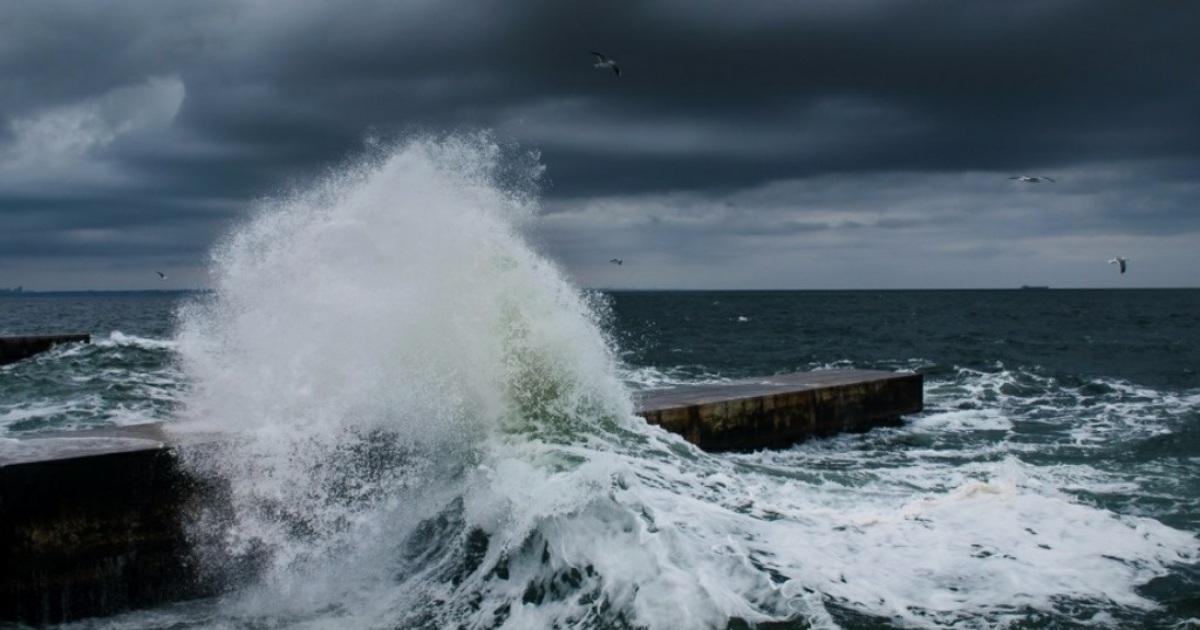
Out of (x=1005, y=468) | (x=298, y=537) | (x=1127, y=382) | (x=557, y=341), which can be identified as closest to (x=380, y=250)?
(x=557, y=341)

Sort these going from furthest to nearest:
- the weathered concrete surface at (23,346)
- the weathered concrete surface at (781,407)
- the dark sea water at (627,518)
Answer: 1. the weathered concrete surface at (23,346)
2. the weathered concrete surface at (781,407)
3. the dark sea water at (627,518)

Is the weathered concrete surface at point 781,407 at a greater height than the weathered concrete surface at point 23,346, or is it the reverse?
the weathered concrete surface at point 23,346

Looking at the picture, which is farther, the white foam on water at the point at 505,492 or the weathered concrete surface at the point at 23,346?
the weathered concrete surface at the point at 23,346

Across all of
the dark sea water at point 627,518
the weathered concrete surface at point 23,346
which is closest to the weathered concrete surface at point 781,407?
the dark sea water at point 627,518

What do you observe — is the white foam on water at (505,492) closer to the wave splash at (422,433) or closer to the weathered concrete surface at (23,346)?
the wave splash at (422,433)

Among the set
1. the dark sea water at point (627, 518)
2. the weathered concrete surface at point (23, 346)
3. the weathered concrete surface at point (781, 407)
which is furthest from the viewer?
the weathered concrete surface at point (23, 346)

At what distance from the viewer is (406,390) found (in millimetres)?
6984

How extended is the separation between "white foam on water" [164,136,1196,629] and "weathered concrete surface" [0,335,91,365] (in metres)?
16.7

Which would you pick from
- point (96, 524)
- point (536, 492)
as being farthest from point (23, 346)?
point (536, 492)

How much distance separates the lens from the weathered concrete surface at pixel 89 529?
5191mm

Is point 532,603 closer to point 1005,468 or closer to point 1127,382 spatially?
point 1005,468

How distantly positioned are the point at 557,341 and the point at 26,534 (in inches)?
164

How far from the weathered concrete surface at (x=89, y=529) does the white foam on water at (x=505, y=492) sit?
257 mm

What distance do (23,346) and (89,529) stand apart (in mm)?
20194
